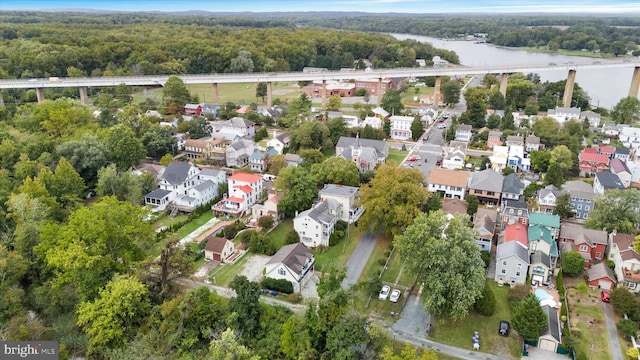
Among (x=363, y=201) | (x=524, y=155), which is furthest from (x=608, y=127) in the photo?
(x=363, y=201)


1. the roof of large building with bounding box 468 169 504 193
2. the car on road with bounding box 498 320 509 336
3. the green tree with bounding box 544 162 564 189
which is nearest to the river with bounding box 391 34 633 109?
the green tree with bounding box 544 162 564 189

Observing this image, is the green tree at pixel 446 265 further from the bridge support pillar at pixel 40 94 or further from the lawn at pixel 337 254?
the bridge support pillar at pixel 40 94

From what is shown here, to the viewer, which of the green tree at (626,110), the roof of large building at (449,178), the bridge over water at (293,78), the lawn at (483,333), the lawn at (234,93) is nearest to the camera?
the lawn at (483,333)

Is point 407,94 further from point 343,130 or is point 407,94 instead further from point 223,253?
point 223,253

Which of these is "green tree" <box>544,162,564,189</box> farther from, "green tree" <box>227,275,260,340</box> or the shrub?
"green tree" <box>227,275,260,340</box>

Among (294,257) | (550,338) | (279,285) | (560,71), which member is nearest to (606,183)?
(550,338)

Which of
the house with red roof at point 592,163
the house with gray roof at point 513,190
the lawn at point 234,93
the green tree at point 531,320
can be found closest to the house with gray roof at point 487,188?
the house with gray roof at point 513,190
